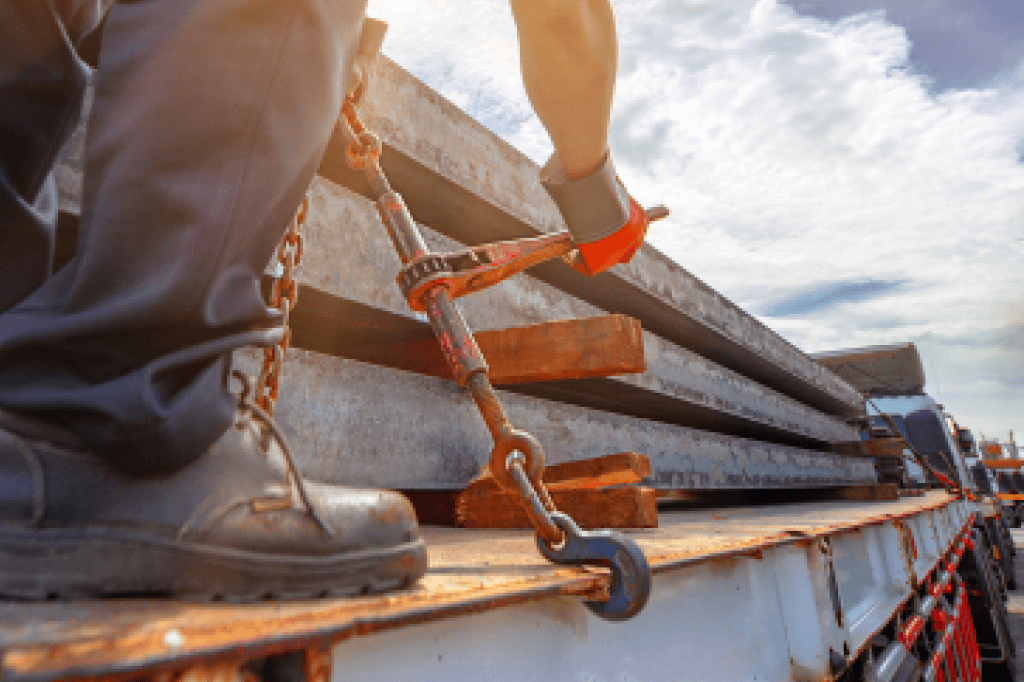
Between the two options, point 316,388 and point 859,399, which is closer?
point 316,388

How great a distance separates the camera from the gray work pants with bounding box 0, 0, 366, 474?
79cm

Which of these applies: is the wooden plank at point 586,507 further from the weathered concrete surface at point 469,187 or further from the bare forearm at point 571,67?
the weathered concrete surface at point 469,187

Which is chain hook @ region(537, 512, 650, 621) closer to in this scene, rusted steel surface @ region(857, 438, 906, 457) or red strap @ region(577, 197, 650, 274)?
red strap @ region(577, 197, 650, 274)

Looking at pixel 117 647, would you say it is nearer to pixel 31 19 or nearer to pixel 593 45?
pixel 31 19

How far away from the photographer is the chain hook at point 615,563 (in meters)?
0.92

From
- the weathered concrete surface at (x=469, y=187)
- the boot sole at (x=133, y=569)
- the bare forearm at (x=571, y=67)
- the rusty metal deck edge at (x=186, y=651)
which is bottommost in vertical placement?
the rusty metal deck edge at (x=186, y=651)

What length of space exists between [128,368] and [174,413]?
104 mm

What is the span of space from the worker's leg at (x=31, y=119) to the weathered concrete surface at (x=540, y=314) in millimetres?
971

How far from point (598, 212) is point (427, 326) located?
1.12 meters

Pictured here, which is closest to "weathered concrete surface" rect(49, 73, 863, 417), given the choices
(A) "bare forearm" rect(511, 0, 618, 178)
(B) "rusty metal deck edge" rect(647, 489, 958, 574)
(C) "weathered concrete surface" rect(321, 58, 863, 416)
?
(C) "weathered concrete surface" rect(321, 58, 863, 416)

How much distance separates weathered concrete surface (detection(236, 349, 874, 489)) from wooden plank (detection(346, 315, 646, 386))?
0.22 meters

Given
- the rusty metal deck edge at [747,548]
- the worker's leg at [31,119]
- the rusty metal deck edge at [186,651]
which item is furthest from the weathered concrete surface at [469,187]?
the rusty metal deck edge at [747,548]

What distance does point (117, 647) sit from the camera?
482 mm

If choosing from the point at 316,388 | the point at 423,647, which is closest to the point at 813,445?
the point at 316,388
